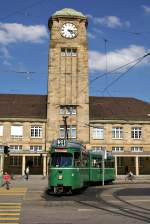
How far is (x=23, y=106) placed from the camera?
6669 cm

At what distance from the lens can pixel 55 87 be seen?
63.1 meters

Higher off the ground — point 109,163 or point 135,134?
point 135,134

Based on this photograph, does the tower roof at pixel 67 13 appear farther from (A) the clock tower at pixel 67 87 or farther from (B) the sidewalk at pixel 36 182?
(B) the sidewalk at pixel 36 182

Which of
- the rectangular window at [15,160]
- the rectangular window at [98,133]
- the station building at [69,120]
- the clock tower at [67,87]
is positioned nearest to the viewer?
the rectangular window at [15,160]

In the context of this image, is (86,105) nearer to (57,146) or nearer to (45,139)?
(45,139)

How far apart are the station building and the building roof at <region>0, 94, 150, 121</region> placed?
15 centimetres

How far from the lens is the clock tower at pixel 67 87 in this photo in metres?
63.0

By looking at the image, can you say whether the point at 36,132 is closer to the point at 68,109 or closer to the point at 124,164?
the point at 68,109

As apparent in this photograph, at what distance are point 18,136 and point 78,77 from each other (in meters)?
11.7

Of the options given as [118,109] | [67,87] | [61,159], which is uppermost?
[67,87]

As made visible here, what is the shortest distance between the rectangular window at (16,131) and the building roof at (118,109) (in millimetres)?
10136

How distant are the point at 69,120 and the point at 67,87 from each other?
15.2 feet

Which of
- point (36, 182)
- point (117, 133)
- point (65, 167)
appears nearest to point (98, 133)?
point (117, 133)

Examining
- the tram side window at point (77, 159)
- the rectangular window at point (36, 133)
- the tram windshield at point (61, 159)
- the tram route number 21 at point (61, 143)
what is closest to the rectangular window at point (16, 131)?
the rectangular window at point (36, 133)
